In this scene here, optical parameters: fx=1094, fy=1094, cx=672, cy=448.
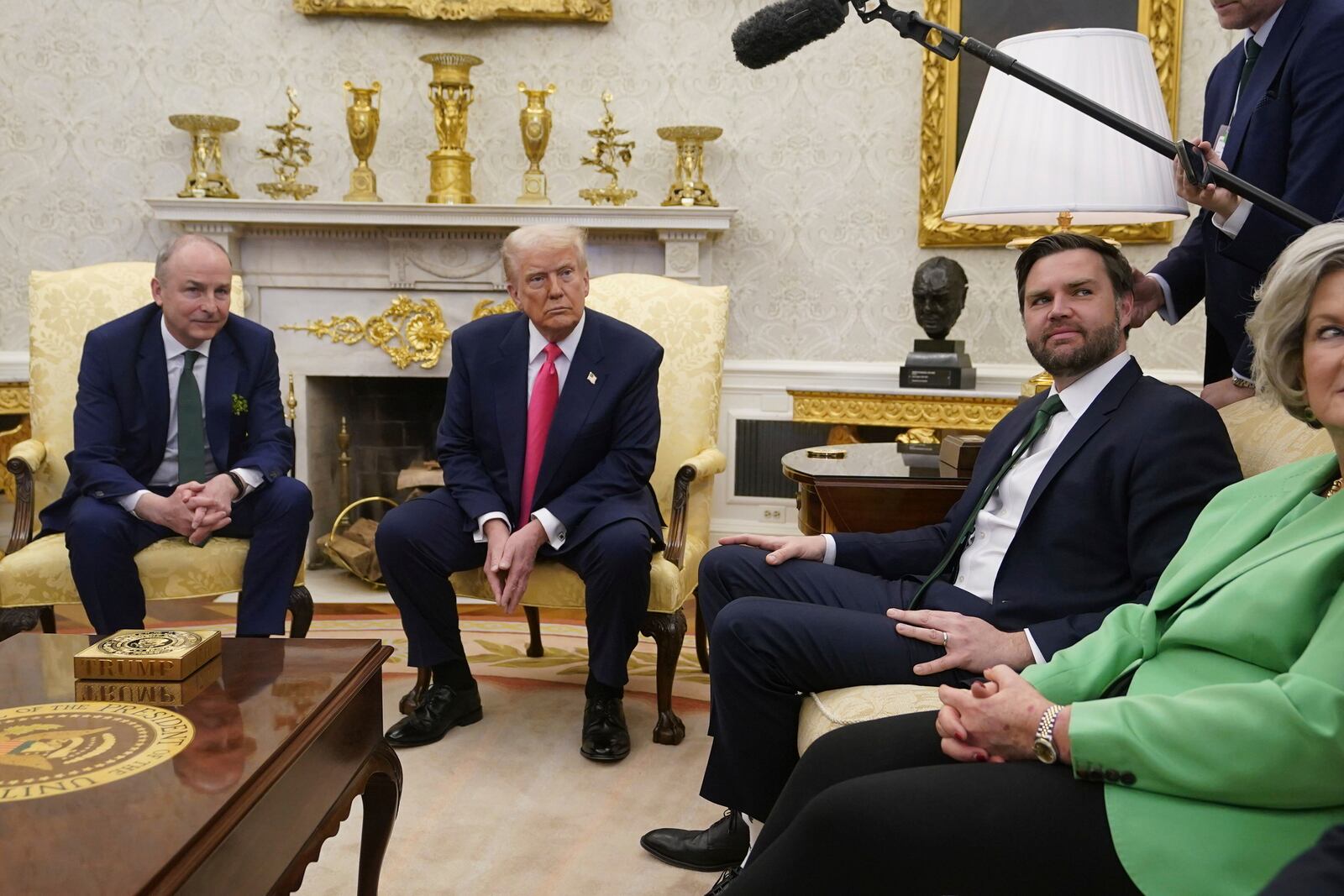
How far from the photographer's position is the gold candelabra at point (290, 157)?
4.43 m

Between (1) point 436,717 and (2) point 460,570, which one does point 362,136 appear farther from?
(1) point 436,717

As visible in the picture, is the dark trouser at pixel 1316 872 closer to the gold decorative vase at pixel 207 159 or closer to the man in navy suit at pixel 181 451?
the man in navy suit at pixel 181 451

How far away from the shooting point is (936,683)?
1812mm

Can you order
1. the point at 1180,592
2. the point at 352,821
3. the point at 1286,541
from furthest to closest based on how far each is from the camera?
the point at 352,821 < the point at 1180,592 < the point at 1286,541

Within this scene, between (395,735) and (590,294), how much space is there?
143 centimetres

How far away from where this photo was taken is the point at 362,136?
443 cm

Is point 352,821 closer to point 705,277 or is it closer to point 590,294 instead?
point 590,294

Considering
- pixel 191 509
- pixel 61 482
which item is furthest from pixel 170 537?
pixel 61 482

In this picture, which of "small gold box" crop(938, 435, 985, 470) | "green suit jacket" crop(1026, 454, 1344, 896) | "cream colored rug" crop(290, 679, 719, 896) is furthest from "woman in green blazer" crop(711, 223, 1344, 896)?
"small gold box" crop(938, 435, 985, 470)

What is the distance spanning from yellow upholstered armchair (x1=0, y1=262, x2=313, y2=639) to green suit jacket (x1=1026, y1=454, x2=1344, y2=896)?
7.66 ft

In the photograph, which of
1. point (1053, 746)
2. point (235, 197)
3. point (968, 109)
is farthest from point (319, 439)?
point (1053, 746)

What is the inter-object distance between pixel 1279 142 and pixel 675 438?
5.81ft

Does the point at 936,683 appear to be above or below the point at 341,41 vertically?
below

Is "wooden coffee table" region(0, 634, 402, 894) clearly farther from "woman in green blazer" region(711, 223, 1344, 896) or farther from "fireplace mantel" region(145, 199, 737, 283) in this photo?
"fireplace mantel" region(145, 199, 737, 283)
